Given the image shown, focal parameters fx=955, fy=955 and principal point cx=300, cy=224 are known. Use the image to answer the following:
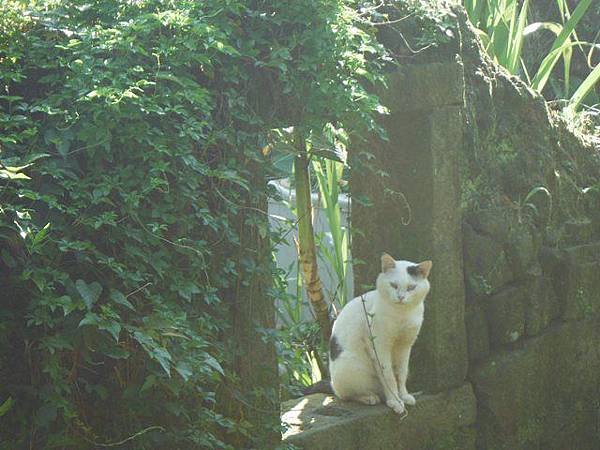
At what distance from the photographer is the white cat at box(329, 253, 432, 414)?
4.41 metres

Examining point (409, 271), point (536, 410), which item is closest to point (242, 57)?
point (409, 271)

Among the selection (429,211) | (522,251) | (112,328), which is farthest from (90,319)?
(522,251)

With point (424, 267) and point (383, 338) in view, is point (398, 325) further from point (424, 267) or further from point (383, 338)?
point (424, 267)

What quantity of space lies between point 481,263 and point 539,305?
0.56 metres

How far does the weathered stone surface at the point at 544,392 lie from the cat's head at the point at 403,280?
29.3 inches

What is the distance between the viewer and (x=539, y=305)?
17.1ft

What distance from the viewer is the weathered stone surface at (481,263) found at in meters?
4.86

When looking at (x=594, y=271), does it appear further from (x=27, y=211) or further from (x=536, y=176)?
(x=27, y=211)

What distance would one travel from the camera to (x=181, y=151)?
3.03 meters

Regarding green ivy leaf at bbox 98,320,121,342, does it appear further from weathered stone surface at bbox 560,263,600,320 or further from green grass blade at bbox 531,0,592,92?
green grass blade at bbox 531,0,592,92

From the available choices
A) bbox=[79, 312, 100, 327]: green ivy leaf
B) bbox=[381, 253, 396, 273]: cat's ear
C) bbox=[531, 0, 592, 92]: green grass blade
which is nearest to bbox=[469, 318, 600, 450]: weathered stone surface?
bbox=[381, 253, 396, 273]: cat's ear

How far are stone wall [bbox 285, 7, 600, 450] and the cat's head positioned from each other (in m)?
0.28

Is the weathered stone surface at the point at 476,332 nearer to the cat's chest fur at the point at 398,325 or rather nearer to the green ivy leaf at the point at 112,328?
the cat's chest fur at the point at 398,325

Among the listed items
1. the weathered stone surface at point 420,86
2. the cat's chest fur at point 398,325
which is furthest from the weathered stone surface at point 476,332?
the weathered stone surface at point 420,86
